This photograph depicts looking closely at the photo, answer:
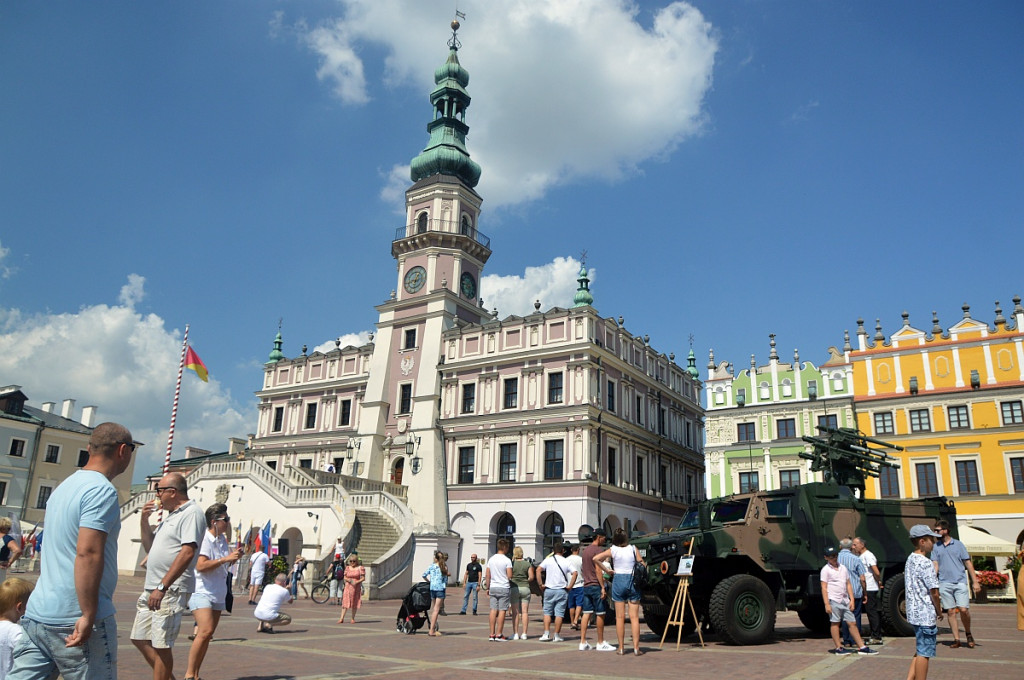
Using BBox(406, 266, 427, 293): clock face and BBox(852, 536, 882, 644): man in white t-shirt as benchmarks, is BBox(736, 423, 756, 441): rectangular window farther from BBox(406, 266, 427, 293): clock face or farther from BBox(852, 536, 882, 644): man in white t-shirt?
BBox(852, 536, 882, 644): man in white t-shirt

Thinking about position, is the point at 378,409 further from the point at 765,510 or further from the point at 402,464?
the point at 765,510

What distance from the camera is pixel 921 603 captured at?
26.0 feet

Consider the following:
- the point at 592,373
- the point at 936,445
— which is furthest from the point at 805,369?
the point at 592,373

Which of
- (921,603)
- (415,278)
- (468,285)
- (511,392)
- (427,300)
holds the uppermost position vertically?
(415,278)

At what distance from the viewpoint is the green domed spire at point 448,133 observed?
151 feet

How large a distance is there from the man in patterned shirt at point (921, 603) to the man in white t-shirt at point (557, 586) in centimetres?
607

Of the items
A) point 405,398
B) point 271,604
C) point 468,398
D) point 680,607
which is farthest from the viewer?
point 405,398

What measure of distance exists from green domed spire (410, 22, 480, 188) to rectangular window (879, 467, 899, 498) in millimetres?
29251

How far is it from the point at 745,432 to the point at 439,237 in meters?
21.3

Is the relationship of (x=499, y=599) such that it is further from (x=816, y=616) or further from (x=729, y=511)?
(x=816, y=616)

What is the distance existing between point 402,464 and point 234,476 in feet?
30.5

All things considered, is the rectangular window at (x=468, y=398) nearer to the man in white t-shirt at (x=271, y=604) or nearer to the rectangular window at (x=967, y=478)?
the rectangular window at (x=967, y=478)

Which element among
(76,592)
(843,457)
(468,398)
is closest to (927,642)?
(76,592)

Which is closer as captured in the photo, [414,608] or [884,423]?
[414,608]
